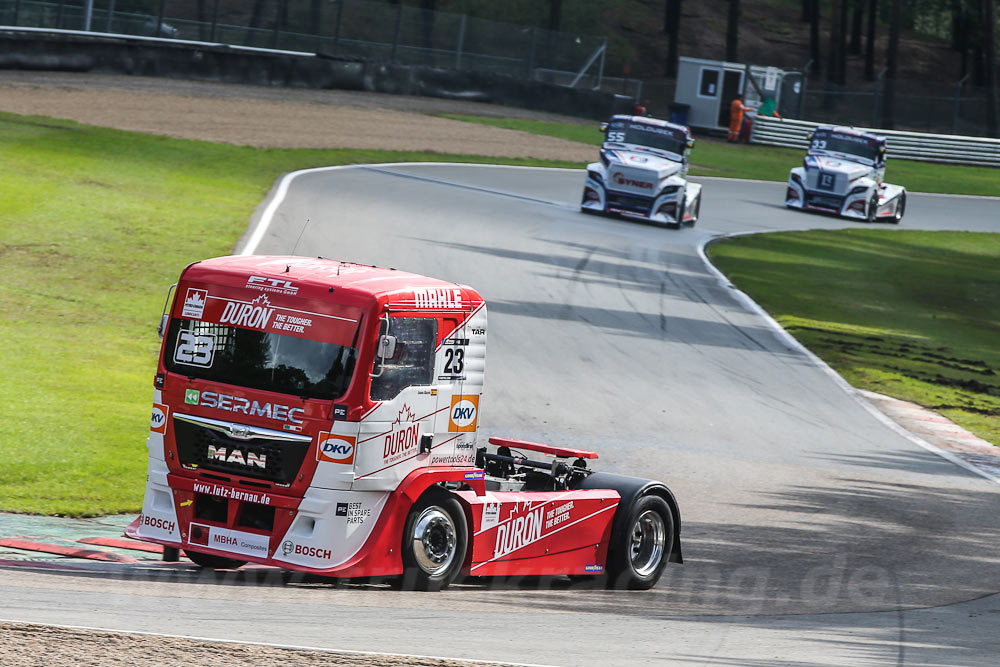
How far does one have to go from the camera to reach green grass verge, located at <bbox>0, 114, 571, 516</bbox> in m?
12.2

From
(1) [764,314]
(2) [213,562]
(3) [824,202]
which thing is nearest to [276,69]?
(3) [824,202]

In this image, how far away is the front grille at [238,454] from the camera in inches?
350

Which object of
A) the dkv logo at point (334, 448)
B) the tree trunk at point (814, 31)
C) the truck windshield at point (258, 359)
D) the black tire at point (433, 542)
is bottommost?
the black tire at point (433, 542)

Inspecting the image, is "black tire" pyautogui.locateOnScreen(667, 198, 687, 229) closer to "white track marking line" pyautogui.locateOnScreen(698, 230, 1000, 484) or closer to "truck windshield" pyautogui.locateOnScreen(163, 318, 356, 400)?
"white track marking line" pyautogui.locateOnScreen(698, 230, 1000, 484)

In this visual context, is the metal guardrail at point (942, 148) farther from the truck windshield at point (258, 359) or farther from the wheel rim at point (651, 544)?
the truck windshield at point (258, 359)

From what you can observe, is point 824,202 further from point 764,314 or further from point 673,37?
point 673,37

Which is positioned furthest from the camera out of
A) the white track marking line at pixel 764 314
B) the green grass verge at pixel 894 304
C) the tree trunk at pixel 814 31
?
the tree trunk at pixel 814 31

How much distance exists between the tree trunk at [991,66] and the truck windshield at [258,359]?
6568 cm

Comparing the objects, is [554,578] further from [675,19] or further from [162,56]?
[675,19]

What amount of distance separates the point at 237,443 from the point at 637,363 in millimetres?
10900

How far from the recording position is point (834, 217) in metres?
40.6

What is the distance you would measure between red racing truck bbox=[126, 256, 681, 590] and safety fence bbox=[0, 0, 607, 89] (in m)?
33.3

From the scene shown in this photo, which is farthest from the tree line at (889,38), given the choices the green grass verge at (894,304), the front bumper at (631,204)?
the front bumper at (631,204)

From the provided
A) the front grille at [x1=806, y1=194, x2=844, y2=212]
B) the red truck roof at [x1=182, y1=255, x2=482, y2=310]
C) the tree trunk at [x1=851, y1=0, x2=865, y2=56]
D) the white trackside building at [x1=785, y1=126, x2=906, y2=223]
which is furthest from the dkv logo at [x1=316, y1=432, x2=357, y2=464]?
the tree trunk at [x1=851, y1=0, x2=865, y2=56]
